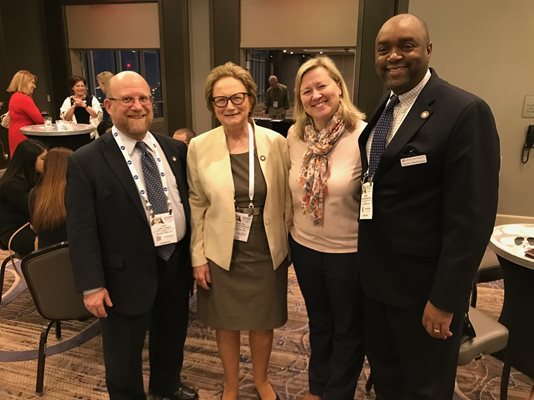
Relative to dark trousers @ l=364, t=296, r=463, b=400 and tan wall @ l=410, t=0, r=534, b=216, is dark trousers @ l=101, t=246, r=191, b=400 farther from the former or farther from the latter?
tan wall @ l=410, t=0, r=534, b=216

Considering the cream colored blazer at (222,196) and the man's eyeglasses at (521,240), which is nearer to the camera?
the cream colored blazer at (222,196)

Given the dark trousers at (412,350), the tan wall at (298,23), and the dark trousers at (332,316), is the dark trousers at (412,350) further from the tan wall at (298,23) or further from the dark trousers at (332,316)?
the tan wall at (298,23)

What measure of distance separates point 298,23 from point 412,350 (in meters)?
5.24

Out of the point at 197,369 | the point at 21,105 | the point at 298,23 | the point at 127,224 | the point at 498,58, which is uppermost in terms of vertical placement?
the point at 298,23

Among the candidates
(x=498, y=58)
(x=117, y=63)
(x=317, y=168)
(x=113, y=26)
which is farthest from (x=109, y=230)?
(x=117, y=63)

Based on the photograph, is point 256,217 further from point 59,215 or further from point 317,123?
point 59,215

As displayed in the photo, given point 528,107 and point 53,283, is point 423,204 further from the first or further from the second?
point 528,107

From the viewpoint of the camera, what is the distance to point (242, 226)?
6.16 ft

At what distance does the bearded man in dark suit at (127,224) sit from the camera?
1.66 meters

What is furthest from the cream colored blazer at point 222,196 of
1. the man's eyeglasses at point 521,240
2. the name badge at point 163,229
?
the man's eyeglasses at point 521,240

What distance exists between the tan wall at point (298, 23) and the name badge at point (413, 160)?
15.7 ft

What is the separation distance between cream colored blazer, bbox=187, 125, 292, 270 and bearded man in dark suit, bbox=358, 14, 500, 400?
42 cm

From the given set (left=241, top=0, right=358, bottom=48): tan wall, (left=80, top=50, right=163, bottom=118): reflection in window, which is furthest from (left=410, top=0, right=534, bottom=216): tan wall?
(left=80, top=50, right=163, bottom=118): reflection in window

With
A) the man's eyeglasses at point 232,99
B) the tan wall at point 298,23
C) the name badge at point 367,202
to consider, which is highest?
the tan wall at point 298,23
